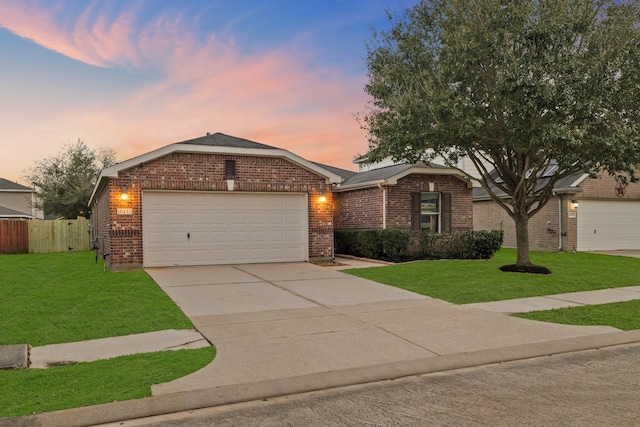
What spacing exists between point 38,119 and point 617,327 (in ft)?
67.0

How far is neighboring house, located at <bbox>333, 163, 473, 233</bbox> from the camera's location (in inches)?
690

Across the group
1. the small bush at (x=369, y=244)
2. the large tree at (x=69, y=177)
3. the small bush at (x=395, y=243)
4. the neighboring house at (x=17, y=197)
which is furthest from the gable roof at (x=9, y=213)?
the small bush at (x=395, y=243)

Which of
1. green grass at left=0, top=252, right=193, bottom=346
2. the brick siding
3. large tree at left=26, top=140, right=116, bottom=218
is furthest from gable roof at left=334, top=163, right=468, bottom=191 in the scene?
large tree at left=26, top=140, right=116, bottom=218

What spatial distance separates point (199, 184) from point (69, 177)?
87.0ft

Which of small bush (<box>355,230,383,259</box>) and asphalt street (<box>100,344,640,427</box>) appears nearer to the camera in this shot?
asphalt street (<box>100,344,640,427</box>)

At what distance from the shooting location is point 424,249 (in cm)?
1633

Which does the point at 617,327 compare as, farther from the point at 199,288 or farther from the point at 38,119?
the point at 38,119

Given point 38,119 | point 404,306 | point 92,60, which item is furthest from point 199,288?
point 38,119

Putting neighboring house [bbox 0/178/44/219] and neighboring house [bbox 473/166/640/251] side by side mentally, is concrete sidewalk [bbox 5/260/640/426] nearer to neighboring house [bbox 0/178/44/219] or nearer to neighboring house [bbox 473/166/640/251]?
neighboring house [bbox 473/166/640/251]

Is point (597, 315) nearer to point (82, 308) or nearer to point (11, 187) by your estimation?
point (82, 308)

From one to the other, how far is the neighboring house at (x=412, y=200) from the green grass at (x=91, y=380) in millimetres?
12644

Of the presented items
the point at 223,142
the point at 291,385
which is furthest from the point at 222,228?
the point at 291,385

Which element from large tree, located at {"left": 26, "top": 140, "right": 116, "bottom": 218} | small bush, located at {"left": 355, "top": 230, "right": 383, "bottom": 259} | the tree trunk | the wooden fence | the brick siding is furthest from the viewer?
large tree, located at {"left": 26, "top": 140, "right": 116, "bottom": 218}

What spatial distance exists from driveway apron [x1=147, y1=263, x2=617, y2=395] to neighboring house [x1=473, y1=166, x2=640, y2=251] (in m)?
13.3
